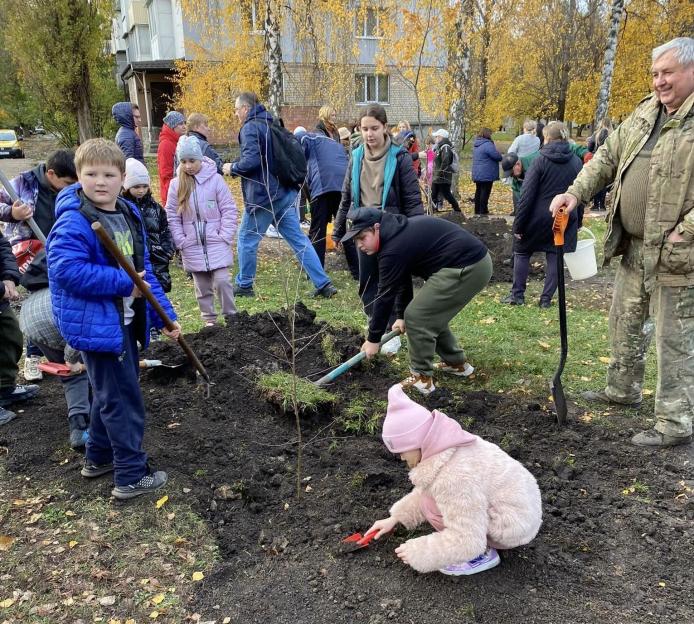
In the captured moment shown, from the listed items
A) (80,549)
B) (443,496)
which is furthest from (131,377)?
(443,496)

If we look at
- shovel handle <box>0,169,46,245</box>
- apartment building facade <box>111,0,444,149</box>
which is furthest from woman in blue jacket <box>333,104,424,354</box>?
apartment building facade <box>111,0,444,149</box>

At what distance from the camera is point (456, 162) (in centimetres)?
1250

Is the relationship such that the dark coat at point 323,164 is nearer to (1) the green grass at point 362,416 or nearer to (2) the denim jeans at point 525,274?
(2) the denim jeans at point 525,274

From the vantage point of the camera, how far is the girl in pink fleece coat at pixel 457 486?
2.29 metres

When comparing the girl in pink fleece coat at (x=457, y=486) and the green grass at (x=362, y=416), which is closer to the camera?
the girl in pink fleece coat at (x=457, y=486)

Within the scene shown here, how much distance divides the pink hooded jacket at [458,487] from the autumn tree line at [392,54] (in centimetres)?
1302

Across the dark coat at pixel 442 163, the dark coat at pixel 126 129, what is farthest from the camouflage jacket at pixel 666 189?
the dark coat at pixel 442 163

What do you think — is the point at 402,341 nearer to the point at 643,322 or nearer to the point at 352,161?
the point at 352,161

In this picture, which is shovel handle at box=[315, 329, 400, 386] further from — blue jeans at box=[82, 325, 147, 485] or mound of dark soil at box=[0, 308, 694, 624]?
blue jeans at box=[82, 325, 147, 485]

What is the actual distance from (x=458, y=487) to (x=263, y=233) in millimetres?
5177

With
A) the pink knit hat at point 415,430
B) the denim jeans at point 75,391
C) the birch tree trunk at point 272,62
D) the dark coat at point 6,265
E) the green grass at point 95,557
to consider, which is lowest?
the green grass at point 95,557

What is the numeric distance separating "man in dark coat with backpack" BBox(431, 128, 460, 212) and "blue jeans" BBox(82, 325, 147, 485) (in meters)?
10.1

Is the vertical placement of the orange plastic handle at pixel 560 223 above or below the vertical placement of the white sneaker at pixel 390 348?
above

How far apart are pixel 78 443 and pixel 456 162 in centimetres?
1046
